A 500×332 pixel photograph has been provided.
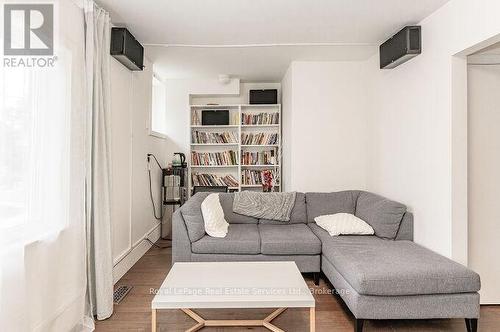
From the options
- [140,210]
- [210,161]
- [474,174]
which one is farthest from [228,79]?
[474,174]

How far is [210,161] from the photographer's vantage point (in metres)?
5.02

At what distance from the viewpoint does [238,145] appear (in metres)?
5.03

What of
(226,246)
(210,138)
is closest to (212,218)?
(226,246)

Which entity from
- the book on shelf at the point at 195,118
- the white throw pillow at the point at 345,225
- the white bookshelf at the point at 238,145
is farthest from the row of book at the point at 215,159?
the white throw pillow at the point at 345,225

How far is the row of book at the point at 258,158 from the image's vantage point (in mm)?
5008

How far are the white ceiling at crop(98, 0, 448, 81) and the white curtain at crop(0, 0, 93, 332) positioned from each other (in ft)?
2.39

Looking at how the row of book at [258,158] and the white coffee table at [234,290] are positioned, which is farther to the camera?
the row of book at [258,158]

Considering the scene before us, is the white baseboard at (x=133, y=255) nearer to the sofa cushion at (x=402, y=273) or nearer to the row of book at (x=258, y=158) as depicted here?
the row of book at (x=258, y=158)

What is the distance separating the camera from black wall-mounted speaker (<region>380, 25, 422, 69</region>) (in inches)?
109

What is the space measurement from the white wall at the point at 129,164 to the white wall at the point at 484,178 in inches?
117

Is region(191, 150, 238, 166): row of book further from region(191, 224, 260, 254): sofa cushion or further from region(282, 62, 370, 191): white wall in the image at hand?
region(191, 224, 260, 254): sofa cushion

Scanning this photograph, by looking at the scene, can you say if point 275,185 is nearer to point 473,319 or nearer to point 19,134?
point 473,319

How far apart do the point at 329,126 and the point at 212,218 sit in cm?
200

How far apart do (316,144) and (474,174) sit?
5.97 ft
